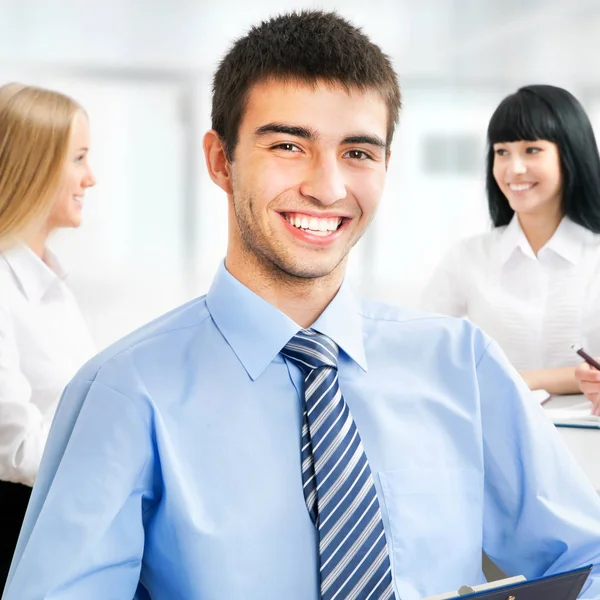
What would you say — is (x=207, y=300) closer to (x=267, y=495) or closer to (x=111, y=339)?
(x=267, y=495)

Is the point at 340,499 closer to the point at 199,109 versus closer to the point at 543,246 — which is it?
the point at 543,246

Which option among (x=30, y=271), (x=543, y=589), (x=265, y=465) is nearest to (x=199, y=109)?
(x=30, y=271)

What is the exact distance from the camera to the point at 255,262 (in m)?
1.15

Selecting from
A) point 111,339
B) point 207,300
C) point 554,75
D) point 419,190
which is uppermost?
point 554,75

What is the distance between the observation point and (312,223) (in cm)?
111

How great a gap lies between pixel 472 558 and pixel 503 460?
0.43 ft

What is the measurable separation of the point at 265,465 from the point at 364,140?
0.40m

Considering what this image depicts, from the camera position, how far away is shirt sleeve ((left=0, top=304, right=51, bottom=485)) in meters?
1.84

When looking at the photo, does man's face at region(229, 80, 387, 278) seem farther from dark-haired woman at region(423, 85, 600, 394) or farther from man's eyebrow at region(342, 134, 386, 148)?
dark-haired woman at region(423, 85, 600, 394)

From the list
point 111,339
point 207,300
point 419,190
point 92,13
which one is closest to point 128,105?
point 92,13

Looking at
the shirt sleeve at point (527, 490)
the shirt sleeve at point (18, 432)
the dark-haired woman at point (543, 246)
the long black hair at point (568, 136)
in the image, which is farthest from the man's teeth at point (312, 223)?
the long black hair at point (568, 136)

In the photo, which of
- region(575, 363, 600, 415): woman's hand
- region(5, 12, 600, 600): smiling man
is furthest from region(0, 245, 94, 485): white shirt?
region(575, 363, 600, 415): woman's hand

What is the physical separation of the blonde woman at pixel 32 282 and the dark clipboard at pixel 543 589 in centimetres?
120

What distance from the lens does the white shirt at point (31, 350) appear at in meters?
1.85
